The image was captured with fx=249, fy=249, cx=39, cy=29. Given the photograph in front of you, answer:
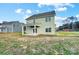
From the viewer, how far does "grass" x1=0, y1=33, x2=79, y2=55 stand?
10.8ft

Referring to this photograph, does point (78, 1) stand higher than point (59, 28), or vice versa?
point (78, 1)

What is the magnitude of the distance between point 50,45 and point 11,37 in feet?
1.74

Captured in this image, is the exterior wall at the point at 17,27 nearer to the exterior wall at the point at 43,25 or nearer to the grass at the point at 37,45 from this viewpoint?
the grass at the point at 37,45

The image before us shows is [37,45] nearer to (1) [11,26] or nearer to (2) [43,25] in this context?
(2) [43,25]

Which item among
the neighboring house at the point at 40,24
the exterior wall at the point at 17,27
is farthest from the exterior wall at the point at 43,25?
the exterior wall at the point at 17,27

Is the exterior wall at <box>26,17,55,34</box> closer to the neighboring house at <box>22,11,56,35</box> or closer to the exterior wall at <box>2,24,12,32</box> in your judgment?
the neighboring house at <box>22,11,56,35</box>

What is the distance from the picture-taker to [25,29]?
3.31 metres

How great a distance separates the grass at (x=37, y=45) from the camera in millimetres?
3283

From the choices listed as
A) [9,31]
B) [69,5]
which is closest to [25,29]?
[9,31]

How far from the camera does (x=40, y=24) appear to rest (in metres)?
3.32

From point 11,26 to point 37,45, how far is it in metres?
0.43

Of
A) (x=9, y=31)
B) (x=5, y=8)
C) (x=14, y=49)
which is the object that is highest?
(x=5, y=8)

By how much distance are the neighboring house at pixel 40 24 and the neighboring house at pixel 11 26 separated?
7cm

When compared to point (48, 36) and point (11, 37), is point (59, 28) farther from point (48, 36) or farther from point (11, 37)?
point (11, 37)
